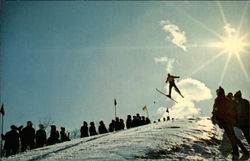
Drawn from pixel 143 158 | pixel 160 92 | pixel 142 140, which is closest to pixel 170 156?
pixel 143 158

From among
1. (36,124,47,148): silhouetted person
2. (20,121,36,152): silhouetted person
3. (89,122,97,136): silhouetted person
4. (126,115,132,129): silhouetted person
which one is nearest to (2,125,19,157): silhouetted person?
(20,121,36,152): silhouetted person

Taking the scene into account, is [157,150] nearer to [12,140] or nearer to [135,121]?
[12,140]

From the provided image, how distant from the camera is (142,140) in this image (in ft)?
33.1

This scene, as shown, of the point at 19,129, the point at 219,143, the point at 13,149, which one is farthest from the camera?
the point at 19,129

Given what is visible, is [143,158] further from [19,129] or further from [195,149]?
[19,129]

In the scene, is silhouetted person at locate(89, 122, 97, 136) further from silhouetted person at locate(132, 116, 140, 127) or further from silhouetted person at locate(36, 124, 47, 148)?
silhouetted person at locate(36, 124, 47, 148)

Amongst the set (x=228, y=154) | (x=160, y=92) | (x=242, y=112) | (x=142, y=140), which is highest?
(x=160, y=92)

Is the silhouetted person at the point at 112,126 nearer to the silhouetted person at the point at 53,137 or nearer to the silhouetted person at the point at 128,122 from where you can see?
the silhouetted person at the point at 128,122

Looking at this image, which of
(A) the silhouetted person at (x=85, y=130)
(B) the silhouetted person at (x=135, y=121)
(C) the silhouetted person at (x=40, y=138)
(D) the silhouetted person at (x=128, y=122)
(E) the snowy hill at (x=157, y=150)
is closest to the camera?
(E) the snowy hill at (x=157, y=150)

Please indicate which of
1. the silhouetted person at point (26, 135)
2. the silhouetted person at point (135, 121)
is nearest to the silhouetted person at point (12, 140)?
the silhouetted person at point (26, 135)

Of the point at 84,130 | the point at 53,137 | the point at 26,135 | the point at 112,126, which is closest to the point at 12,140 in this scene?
the point at 26,135

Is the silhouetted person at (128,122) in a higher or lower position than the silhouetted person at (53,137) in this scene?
higher

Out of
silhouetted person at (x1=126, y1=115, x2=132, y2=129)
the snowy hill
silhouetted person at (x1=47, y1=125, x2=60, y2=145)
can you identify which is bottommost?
the snowy hill

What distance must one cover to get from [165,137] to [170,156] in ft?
7.28
